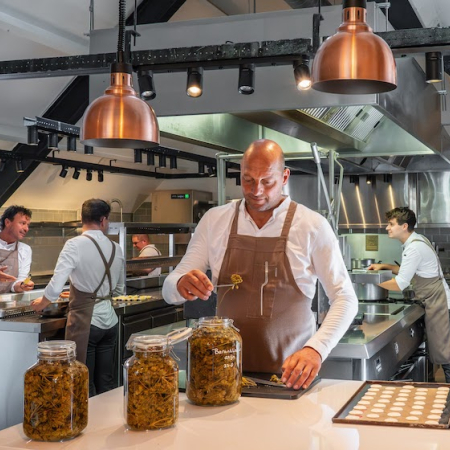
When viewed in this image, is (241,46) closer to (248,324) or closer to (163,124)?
(163,124)

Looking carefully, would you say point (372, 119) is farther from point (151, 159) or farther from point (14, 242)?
point (14, 242)

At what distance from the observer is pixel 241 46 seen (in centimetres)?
348

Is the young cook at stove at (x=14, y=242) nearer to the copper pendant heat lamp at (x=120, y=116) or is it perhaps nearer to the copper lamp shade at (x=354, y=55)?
the copper pendant heat lamp at (x=120, y=116)

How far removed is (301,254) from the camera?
9.69ft

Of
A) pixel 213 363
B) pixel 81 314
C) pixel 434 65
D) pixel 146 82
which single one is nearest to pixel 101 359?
pixel 81 314

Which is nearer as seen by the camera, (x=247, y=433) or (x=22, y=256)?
(x=247, y=433)

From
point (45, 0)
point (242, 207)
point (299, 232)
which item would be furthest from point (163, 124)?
point (45, 0)

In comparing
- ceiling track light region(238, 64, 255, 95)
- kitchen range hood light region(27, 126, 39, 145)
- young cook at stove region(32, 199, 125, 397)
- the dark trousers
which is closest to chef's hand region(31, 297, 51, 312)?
young cook at stove region(32, 199, 125, 397)

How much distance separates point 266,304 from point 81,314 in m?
2.66

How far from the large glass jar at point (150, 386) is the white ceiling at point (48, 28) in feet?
11.9

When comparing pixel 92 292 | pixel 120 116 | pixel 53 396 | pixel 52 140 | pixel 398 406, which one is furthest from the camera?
pixel 52 140

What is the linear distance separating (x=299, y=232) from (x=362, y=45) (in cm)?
96

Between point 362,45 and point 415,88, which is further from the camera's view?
point 415,88

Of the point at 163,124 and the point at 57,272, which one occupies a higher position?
the point at 163,124
